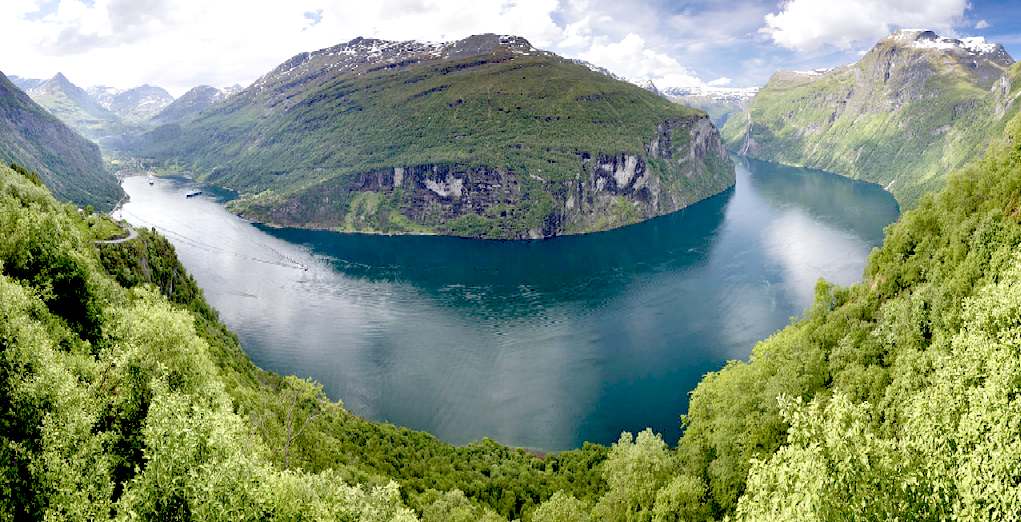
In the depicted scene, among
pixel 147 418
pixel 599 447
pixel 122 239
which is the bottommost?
pixel 599 447

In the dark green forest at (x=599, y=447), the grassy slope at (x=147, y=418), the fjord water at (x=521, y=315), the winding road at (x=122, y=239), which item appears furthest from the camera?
the fjord water at (x=521, y=315)

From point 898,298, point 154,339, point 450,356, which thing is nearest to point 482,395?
point 450,356

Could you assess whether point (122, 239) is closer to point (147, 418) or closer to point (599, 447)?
point (147, 418)

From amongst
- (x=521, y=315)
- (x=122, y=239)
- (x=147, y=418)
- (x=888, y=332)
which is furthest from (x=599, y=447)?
(x=122, y=239)

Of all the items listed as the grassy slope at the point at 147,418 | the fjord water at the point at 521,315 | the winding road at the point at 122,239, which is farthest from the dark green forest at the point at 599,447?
the fjord water at the point at 521,315

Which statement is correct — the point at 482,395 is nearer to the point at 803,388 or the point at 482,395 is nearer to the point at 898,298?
the point at 803,388

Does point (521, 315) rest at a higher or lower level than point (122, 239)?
lower

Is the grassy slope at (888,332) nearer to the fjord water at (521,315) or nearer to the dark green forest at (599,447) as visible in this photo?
the dark green forest at (599,447)
